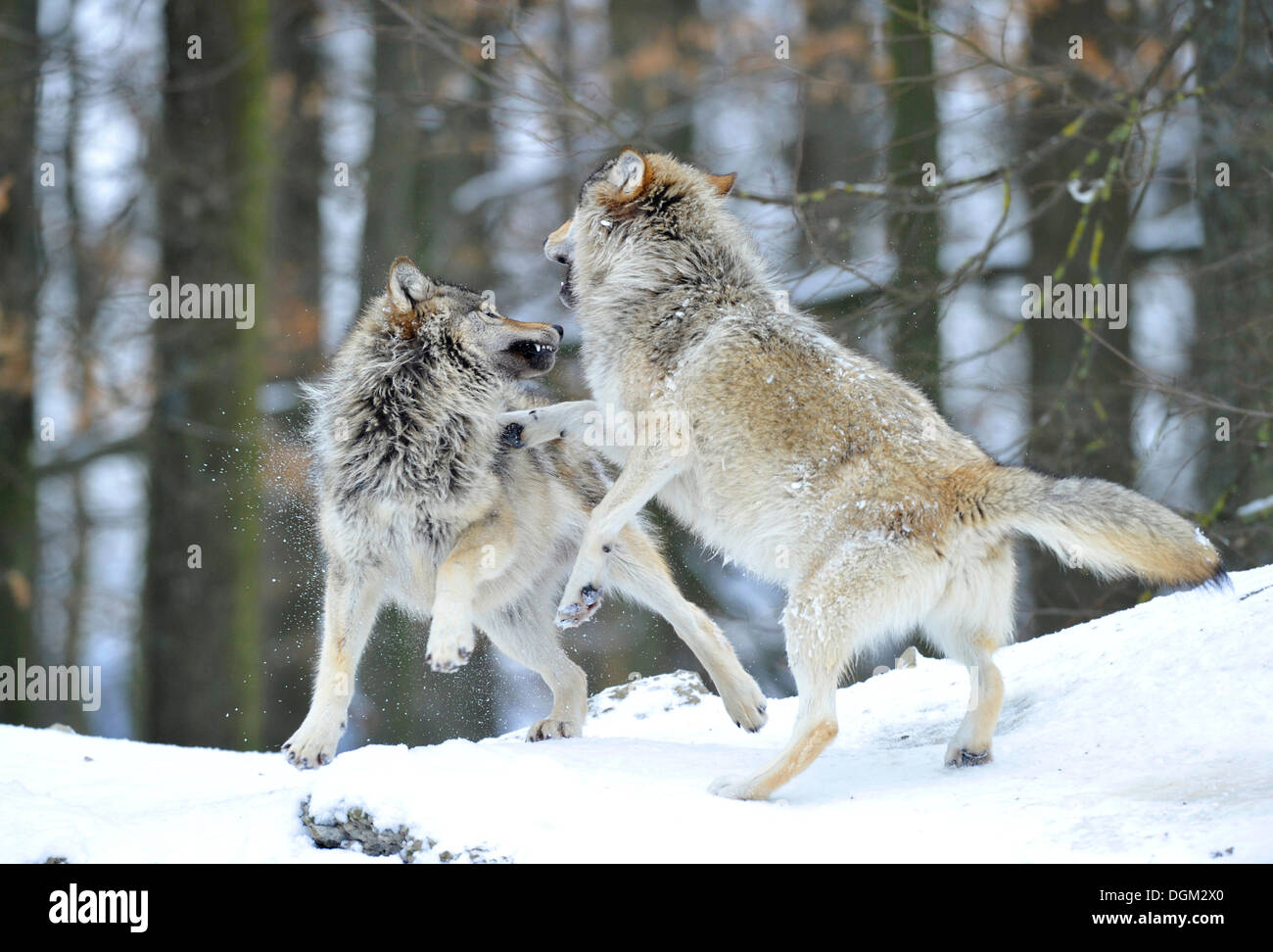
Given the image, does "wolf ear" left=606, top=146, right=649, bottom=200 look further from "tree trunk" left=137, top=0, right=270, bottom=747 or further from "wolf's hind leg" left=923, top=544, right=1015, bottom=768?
"tree trunk" left=137, top=0, right=270, bottom=747

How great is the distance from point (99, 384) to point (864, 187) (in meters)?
8.60

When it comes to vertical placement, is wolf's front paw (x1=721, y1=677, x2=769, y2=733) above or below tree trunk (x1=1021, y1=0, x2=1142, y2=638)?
below

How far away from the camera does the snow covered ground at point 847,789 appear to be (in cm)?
367

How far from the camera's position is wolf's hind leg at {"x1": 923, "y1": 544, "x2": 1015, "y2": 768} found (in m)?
4.52

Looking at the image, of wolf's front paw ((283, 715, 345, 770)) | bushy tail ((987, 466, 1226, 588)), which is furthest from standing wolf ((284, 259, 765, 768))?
bushy tail ((987, 466, 1226, 588))

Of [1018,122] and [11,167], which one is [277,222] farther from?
[1018,122]

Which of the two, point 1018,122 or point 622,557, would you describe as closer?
point 622,557

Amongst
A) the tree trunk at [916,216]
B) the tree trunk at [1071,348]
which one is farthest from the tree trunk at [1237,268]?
the tree trunk at [916,216]

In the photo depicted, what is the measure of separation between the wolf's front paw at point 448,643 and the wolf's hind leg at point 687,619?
1.19 meters

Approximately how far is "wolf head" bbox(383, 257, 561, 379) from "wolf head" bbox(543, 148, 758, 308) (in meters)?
0.30

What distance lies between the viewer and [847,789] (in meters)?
4.44

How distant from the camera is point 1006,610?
4699 millimetres

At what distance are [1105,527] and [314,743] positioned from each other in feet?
10.7

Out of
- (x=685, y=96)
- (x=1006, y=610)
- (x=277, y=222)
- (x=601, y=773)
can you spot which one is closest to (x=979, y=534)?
(x=1006, y=610)
